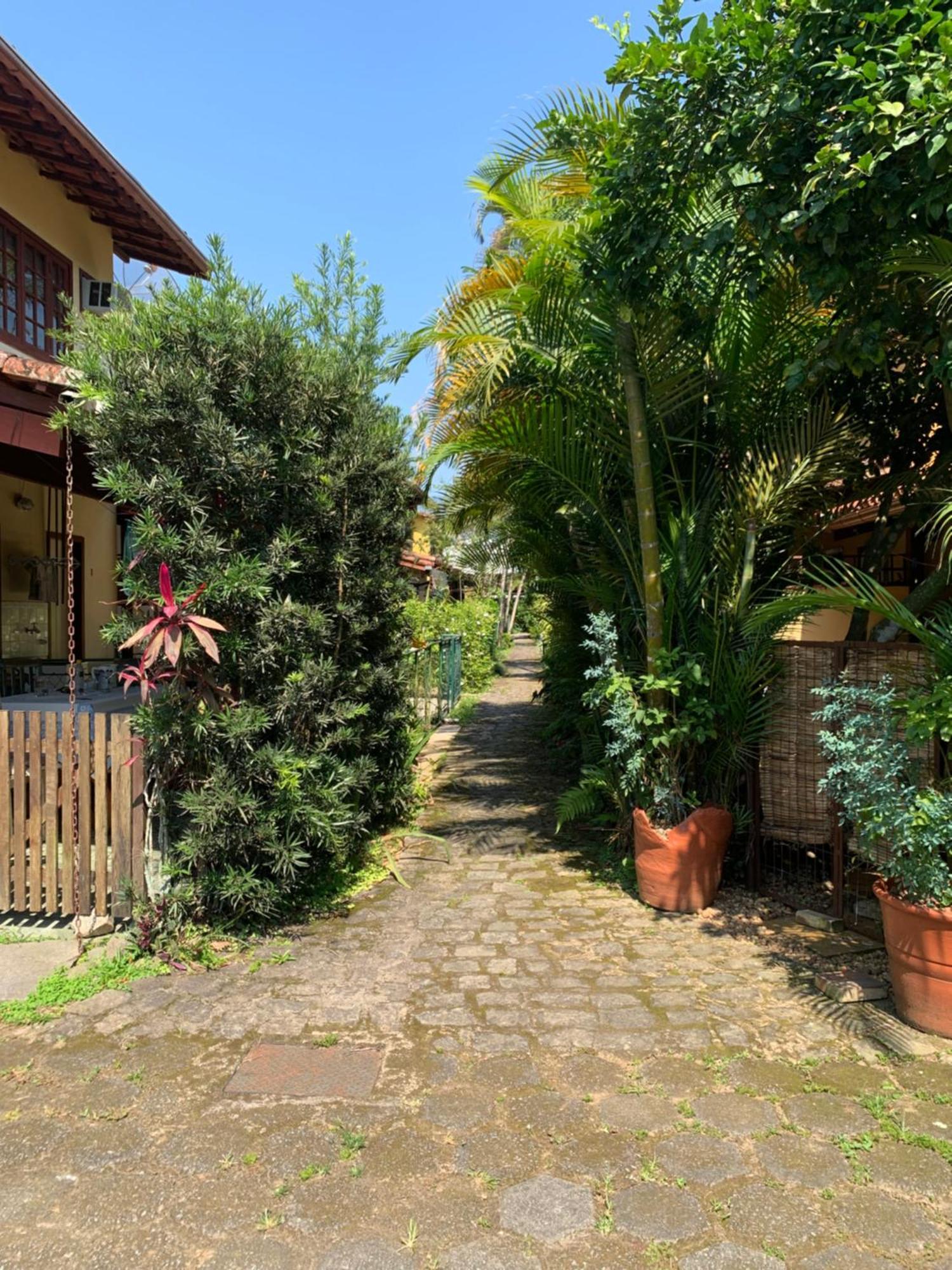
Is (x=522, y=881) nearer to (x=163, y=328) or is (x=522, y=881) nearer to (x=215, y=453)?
(x=215, y=453)

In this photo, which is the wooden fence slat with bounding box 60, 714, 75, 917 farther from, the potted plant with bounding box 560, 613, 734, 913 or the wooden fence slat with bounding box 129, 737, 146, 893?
the potted plant with bounding box 560, 613, 734, 913

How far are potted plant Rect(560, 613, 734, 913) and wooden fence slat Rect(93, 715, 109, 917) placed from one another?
2890mm

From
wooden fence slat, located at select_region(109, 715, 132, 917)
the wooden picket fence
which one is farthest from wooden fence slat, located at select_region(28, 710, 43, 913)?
wooden fence slat, located at select_region(109, 715, 132, 917)

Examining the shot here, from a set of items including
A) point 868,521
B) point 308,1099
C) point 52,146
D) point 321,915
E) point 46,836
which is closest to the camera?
point 308,1099

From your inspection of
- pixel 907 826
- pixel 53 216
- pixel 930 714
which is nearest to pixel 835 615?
pixel 930 714

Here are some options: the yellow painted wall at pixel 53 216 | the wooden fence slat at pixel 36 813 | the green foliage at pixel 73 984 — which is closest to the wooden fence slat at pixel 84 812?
the wooden fence slat at pixel 36 813

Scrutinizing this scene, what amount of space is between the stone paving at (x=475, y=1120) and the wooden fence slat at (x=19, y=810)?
103 centimetres

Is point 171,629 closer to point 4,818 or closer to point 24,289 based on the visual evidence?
point 4,818

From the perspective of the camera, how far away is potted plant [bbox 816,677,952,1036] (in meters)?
3.22

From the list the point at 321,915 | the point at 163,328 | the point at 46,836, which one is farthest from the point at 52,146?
the point at 321,915

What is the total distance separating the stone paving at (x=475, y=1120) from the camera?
2236mm

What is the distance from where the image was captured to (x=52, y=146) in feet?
26.2

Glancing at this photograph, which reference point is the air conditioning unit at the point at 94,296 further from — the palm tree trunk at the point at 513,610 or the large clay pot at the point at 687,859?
the palm tree trunk at the point at 513,610

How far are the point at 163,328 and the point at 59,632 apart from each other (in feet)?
20.9
